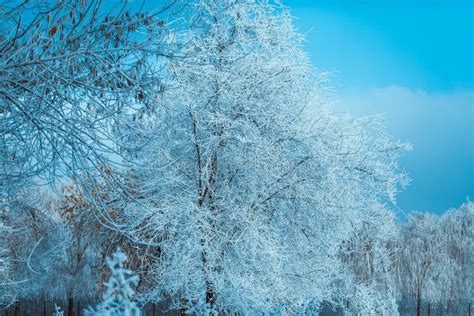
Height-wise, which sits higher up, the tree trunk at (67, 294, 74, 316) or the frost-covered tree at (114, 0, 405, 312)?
the frost-covered tree at (114, 0, 405, 312)

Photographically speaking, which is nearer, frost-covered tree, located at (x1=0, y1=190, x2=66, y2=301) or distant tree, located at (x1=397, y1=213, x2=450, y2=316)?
frost-covered tree, located at (x1=0, y1=190, x2=66, y2=301)

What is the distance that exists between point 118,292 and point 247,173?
845 cm

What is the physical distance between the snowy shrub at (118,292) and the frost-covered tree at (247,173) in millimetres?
7230

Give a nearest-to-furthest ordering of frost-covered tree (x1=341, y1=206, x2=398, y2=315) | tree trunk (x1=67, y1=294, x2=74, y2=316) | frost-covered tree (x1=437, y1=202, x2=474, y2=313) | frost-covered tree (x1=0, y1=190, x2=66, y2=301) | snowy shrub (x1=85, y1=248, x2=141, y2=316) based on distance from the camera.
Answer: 1. snowy shrub (x1=85, y1=248, x2=141, y2=316)
2. frost-covered tree (x1=341, y1=206, x2=398, y2=315)
3. frost-covered tree (x1=0, y1=190, x2=66, y2=301)
4. tree trunk (x1=67, y1=294, x2=74, y2=316)
5. frost-covered tree (x1=437, y1=202, x2=474, y2=313)

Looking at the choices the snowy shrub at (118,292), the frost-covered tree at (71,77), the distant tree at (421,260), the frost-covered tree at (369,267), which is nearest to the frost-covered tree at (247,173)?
the frost-covered tree at (369,267)

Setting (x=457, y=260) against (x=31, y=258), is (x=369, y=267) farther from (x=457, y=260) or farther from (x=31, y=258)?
(x=457, y=260)

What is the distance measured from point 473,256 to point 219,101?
21.4 metres

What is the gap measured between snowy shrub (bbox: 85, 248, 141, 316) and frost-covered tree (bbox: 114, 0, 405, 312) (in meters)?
7.23

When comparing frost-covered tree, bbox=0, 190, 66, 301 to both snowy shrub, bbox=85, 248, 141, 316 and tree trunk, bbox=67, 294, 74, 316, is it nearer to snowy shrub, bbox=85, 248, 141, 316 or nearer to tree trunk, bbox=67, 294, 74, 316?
tree trunk, bbox=67, 294, 74, 316

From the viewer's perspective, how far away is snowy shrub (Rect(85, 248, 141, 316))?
2.71 metres

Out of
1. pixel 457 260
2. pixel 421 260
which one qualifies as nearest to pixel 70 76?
pixel 421 260

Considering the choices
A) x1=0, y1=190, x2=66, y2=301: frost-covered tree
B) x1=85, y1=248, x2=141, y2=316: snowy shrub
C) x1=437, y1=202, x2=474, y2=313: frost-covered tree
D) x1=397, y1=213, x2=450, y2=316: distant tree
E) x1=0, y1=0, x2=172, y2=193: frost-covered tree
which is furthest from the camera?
x1=437, y1=202, x2=474, y2=313: frost-covered tree

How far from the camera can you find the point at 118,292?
295cm

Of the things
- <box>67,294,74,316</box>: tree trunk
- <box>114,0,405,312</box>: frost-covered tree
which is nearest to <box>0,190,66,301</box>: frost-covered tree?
<box>67,294,74,316</box>: tree trunk
